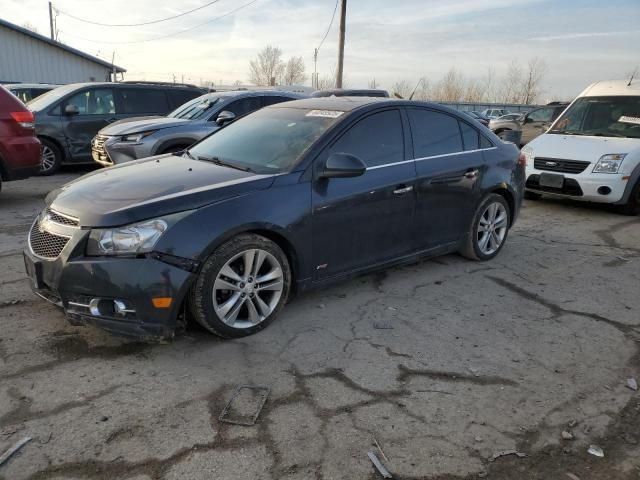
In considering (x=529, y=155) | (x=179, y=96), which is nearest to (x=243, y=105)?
(x=179, y=96)

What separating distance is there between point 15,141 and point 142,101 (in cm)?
434

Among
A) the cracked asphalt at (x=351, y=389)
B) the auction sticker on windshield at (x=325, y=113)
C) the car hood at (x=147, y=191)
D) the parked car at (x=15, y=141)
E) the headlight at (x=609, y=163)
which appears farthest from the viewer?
the headlight at (x=609, y=163)

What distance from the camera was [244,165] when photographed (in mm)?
4020

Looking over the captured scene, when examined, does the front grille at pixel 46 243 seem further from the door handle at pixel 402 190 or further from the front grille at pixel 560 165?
the front grille at pixel 560 165

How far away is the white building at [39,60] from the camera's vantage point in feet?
83.2

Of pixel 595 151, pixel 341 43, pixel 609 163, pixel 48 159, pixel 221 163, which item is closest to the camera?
pixel 221 163

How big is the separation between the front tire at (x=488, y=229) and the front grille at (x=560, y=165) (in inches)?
111

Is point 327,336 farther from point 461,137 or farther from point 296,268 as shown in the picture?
point 461,137

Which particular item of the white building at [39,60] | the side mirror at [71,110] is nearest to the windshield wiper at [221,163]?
the side mirror at [71,110]

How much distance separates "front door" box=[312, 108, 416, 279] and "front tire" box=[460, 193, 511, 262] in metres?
1.02

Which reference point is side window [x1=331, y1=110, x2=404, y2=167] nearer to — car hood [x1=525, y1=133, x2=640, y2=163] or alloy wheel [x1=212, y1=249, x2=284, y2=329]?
alloy wheel [x1=212, y1=249, x2=284, y2=329]

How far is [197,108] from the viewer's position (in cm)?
921

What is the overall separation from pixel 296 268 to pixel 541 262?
3.12 m

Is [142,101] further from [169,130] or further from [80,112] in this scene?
[169,130]
